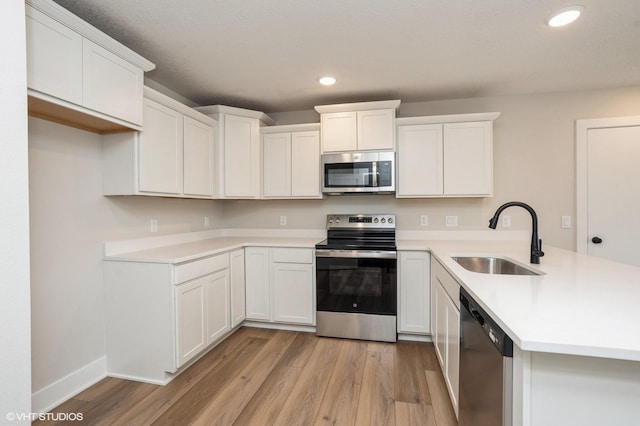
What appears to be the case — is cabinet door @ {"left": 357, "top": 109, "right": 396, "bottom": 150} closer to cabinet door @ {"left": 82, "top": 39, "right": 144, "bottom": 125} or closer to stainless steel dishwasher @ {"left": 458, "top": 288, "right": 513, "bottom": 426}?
stainless steel dishwasher @ {"left": 458, "top": 288, "right": 513, "bottom": 426}

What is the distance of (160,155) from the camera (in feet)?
7.36

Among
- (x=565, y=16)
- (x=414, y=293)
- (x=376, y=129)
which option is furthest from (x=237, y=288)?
(x=565, y=16)

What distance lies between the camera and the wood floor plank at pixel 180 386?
1.73 m

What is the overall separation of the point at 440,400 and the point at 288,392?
0.97 metres

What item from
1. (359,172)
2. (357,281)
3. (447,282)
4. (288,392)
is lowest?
(288,392)

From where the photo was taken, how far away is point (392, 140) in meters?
2.82

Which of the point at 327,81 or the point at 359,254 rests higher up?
the point at 327,81

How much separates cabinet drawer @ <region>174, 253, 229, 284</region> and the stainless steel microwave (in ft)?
3.87

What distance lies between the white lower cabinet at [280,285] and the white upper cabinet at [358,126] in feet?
3.69

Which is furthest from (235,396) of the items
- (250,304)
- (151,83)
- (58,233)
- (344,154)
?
(151,83)

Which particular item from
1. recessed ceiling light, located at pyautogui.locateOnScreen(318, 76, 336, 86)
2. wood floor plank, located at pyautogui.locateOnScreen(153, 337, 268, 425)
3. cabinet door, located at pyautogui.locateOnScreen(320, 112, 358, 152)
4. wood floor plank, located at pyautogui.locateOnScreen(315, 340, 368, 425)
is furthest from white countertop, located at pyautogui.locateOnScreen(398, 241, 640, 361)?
recessed ceiling light, located at pyautogui.locateOnScreen(318, 76, 336, 86)

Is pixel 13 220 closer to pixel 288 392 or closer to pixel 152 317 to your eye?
pixel 152 317

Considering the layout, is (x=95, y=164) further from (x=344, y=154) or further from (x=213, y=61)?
(x=344, y=154)

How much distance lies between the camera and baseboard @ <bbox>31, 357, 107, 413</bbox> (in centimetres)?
174
